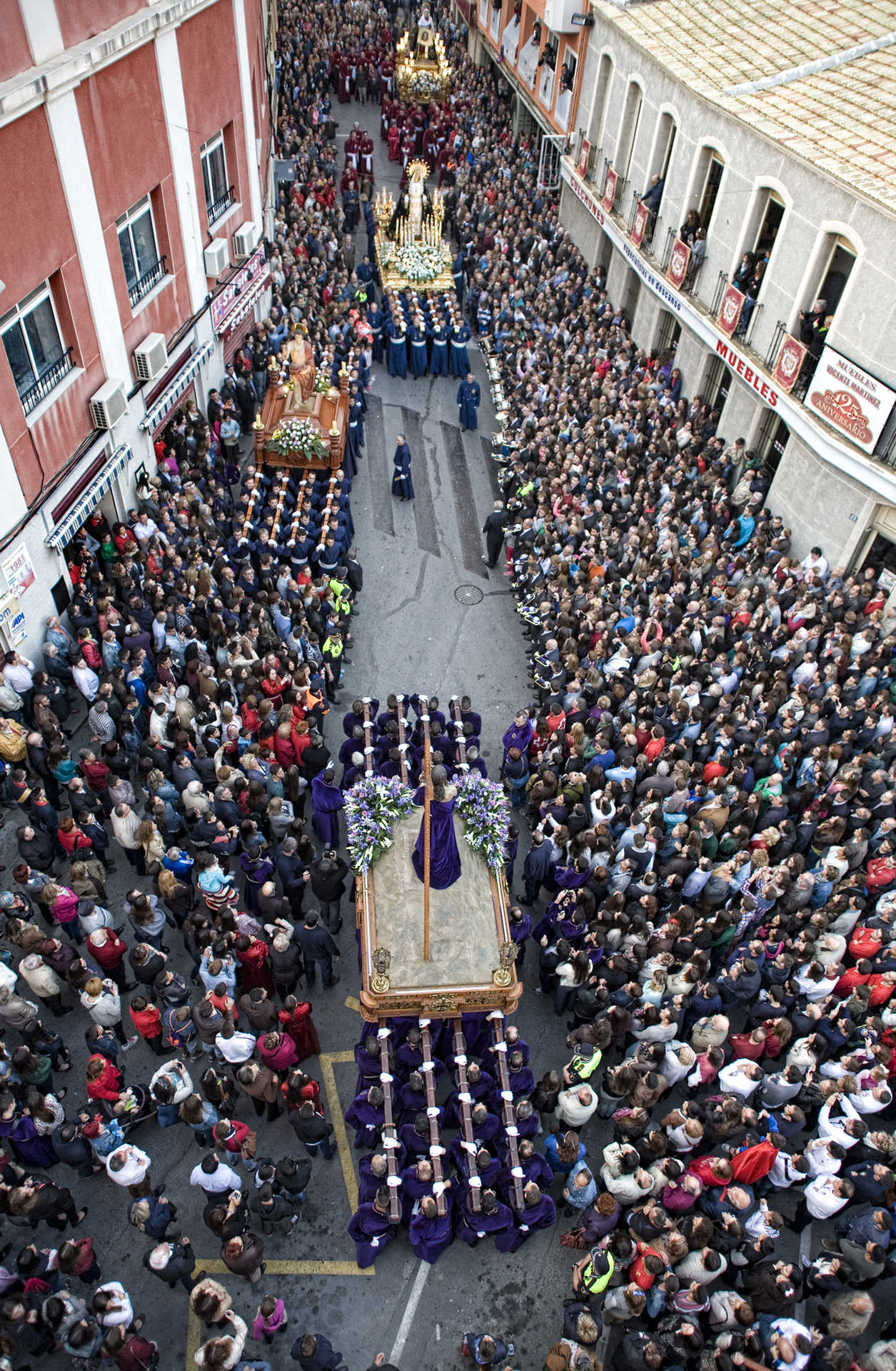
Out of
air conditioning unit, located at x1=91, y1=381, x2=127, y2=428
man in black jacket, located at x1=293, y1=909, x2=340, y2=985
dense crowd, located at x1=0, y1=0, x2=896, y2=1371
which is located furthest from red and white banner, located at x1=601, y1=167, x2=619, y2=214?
man in black jacket, located at x1=293, y1=909, x2=340, y2=985

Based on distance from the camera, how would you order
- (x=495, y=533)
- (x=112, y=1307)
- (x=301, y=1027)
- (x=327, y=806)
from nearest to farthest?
(x=112, y=1307)
(x=301, y=1027)
(x=327, y=806)
(x=495, y=533)

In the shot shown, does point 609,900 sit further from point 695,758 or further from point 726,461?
point 726,461

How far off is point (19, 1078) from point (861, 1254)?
824 cm

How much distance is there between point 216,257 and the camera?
62.7 feet

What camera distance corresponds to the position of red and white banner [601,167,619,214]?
2328 cm

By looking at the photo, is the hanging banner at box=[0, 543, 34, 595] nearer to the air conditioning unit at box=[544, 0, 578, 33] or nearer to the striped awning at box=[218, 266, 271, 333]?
the striped awning at box=[218, 266, 271, 333]

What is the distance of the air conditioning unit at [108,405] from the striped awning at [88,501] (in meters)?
0.59

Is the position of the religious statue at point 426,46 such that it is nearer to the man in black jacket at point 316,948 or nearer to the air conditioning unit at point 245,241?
the air conditioning unit at point 245,241

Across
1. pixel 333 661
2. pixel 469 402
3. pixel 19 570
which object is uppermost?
pixel 19 570

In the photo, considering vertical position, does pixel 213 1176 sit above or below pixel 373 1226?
above

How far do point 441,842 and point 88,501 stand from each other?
8.07 meters

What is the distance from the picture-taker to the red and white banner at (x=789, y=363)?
15906 mm

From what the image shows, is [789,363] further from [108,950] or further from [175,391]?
[108,950]

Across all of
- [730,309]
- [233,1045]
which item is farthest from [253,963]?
[730,309]
